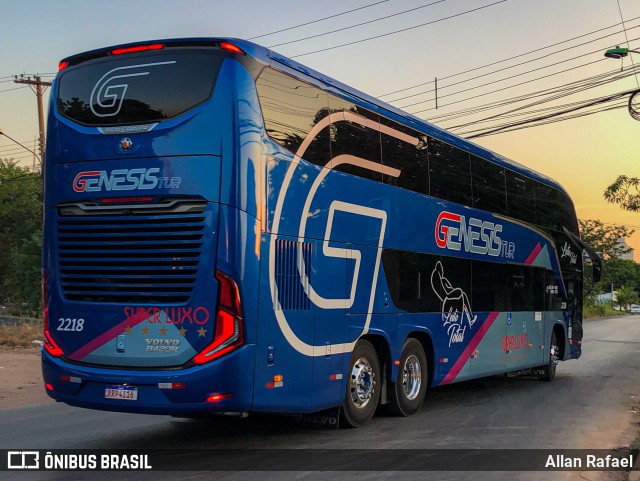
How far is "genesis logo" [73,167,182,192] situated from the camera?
24.0 ft

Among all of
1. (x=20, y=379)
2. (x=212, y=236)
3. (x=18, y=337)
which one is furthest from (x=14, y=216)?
(x=212, y=236)

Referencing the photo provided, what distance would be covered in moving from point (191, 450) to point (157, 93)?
3839 millimetres

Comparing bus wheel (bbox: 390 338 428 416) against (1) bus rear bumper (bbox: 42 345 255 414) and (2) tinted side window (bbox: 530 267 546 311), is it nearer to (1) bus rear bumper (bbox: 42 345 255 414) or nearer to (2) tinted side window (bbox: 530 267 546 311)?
(1) bus rear bumper (bbox: 42 345 255 414)

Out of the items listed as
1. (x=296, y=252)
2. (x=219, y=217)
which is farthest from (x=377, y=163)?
(x=219, y=217)

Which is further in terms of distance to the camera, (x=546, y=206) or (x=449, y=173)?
(x=546, y=206)

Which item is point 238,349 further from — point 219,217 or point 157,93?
point 157,93

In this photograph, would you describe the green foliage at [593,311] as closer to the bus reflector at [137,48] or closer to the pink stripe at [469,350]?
the pink stripe at [469,350]

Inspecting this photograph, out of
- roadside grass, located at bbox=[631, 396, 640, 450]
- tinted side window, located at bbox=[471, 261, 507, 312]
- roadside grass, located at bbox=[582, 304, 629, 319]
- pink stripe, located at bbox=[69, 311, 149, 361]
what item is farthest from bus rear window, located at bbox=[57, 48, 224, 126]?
roadside grass, located at bbox=[582, 304, 629, 319]

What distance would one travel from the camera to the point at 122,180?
7449 millimetres

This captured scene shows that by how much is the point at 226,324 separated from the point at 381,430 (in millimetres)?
3275

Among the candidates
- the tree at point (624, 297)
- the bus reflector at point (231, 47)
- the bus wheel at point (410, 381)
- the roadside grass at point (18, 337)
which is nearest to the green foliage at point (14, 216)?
the roadside grass at point (18, 337)

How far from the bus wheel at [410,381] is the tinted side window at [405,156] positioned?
2287mm

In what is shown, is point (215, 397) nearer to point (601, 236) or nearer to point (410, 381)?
point (410, 381)

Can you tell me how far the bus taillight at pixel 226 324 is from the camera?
23.3 feet
